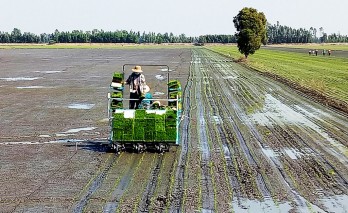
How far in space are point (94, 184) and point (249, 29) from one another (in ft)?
179

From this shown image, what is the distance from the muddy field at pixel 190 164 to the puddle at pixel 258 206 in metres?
0.02

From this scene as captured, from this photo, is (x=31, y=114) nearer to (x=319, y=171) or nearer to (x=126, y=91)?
(x=126, y=91)

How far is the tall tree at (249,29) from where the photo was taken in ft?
204

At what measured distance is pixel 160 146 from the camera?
12.6 m

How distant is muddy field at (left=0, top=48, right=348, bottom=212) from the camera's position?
28.6 feet

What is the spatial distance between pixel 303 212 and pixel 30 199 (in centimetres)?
436

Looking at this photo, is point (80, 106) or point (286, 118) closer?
point (286, 118)

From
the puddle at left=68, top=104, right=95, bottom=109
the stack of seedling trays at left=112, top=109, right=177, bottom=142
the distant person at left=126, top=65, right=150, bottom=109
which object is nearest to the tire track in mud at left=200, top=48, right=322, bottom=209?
the stack of seedling trays at left=112, top=109, right=177, bottom=142

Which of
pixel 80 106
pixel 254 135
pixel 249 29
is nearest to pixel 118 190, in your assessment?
pixel 254 135

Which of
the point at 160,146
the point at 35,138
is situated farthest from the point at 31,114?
the point at 160,146

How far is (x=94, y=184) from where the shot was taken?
980 cm

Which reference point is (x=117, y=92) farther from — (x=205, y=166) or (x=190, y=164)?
(x=205, y=166)

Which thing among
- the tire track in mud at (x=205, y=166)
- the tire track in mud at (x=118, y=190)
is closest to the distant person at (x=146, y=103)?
the tire track in mud at (x=205, y=166)

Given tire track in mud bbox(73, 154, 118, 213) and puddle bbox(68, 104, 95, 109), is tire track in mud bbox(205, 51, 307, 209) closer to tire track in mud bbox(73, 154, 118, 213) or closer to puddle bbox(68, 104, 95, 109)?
tire track in mud bbox(73, 154, 118, 213)
